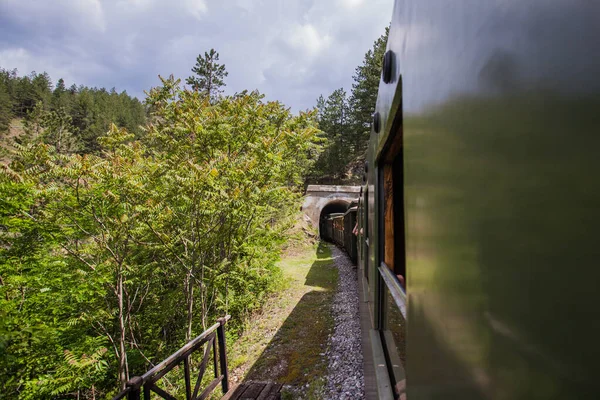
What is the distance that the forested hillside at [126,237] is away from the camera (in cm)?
431

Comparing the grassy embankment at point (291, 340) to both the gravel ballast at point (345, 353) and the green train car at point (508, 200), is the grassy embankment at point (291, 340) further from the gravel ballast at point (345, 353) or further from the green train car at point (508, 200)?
Result: the green train car at point (508, 200)

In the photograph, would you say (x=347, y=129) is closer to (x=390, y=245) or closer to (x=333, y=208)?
(x=333, y=208)

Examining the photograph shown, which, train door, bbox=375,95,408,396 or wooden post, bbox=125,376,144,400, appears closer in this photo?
train door, bbox=375,95,408,396

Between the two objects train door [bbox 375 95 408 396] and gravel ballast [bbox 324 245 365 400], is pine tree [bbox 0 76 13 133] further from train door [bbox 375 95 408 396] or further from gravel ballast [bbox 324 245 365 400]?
train door [bbox 375 95 408 396]

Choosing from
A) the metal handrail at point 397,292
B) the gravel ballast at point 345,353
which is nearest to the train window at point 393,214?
the metal handrail at point 397,292

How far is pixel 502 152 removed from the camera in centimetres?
47

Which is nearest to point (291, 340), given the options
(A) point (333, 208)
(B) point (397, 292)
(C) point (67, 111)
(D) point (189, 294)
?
(D) point (189, 294)

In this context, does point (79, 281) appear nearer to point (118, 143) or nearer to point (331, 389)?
point (118, 143)

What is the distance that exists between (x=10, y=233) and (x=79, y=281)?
4.30ft

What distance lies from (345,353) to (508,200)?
18.1 ft

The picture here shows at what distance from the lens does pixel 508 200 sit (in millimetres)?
443

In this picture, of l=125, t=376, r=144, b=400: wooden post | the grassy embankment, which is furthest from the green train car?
the grassy embankment

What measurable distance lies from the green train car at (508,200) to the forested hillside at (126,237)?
4127 mm

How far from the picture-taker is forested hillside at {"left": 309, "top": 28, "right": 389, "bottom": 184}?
34781mm
